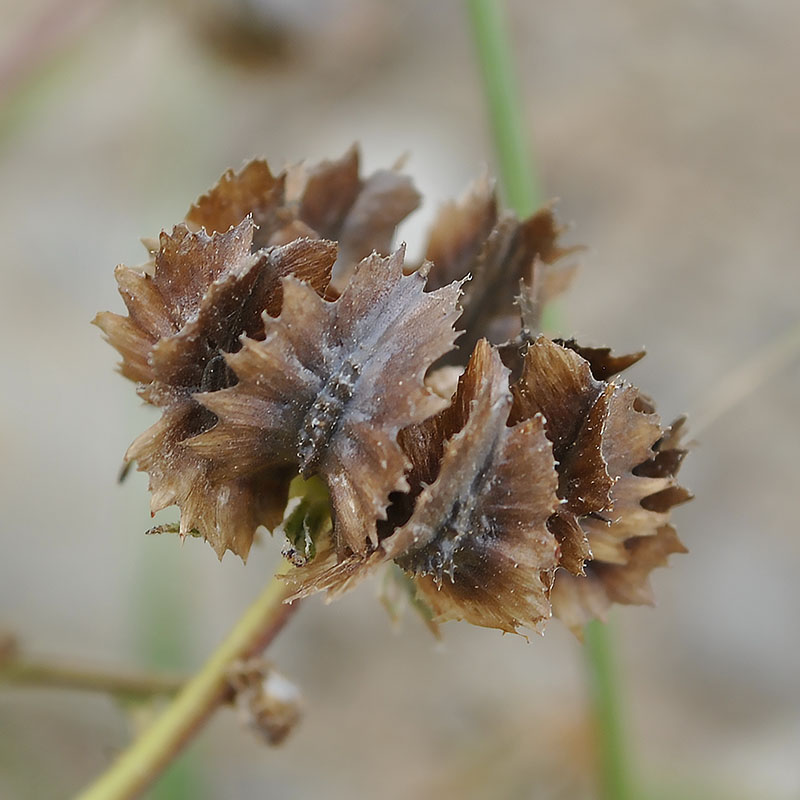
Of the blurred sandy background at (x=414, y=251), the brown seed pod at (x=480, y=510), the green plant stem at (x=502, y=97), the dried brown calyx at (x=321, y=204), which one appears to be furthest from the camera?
the blurred sandy background at (x=414, y=251)

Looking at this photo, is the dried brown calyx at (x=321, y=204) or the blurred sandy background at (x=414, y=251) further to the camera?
the blurred sandy background at (x=414, y=251)

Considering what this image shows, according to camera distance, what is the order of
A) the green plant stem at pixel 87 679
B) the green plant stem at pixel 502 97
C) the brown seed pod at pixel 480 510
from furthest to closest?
the green plant stem at pixel 502 97 < the green plant stem at pixel 87 679 < the brown seed pod at pixel 480 510

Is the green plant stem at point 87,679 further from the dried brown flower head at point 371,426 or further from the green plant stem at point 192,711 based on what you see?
the dried brown flower head at point 371,426

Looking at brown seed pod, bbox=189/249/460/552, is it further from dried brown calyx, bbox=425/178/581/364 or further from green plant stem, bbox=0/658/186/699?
green plant stem, bbox=0/658/186/699

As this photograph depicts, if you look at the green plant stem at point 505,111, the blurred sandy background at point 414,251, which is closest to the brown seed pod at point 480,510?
the green plant stem at point 505,111

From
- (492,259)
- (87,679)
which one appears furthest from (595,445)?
(87,679)

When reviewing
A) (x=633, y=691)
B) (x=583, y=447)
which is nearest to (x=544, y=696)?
(x=633, y=691)
